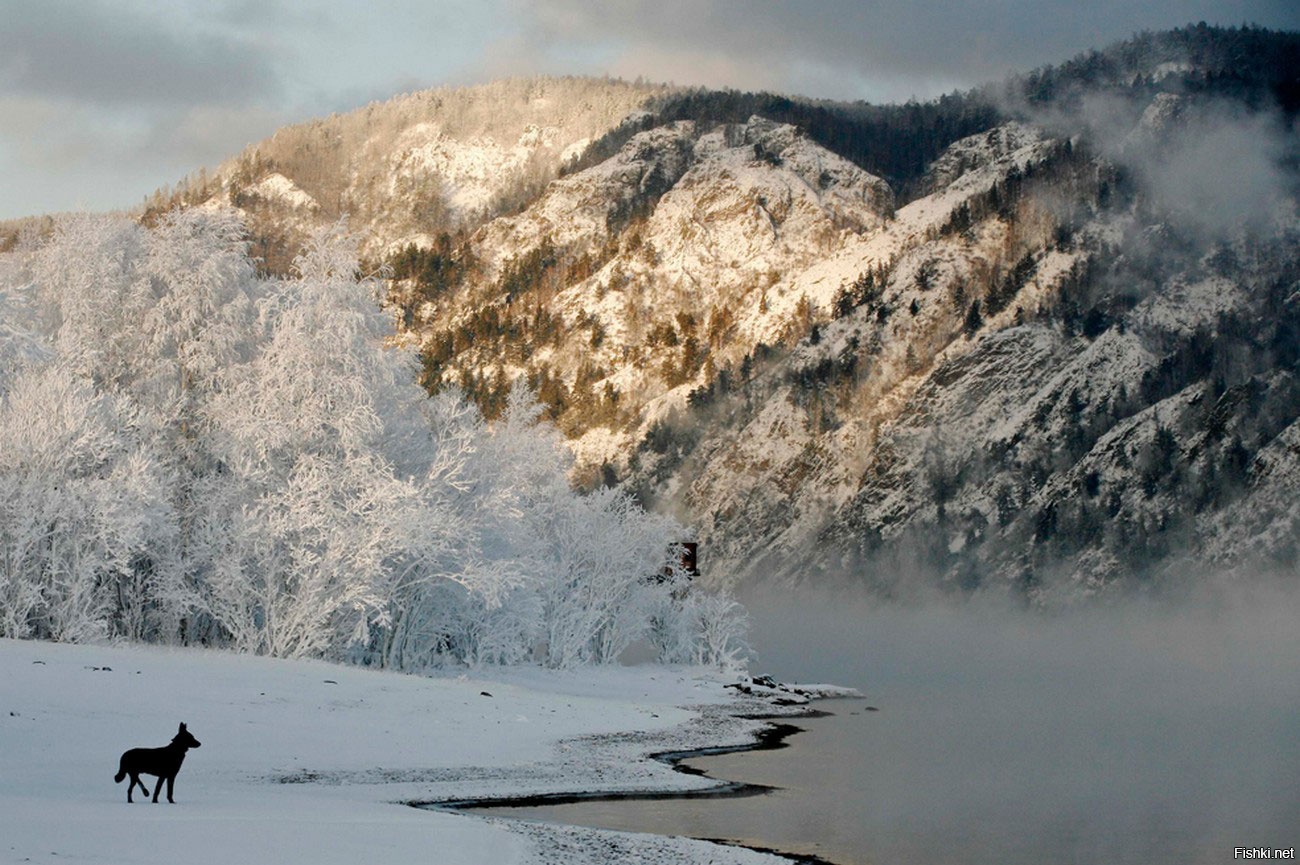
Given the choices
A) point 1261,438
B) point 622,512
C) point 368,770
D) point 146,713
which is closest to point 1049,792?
point 368,770

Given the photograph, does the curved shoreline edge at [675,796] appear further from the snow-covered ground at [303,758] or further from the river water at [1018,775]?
the river water at [1018,775]

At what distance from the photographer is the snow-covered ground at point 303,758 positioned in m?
19.4

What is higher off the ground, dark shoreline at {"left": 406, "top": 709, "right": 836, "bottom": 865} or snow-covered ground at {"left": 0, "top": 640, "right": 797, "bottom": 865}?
snow-covered ground at {"left": 0, "top": 640, "right": 797, "bottom": 865}

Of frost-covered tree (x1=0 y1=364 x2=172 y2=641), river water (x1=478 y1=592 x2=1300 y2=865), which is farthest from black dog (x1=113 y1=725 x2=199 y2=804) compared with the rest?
frost-covered tree (x1=0 y1=364 x2=172 y2=641)

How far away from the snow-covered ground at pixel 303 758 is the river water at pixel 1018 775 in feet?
11.2

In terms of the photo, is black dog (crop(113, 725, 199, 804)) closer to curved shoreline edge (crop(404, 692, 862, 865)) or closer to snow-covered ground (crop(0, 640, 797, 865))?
snow-covered ground (crop(0, 640, 797, 865))

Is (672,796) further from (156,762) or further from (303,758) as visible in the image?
(156,762)

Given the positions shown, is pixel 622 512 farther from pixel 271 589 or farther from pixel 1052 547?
pixel 1052 547

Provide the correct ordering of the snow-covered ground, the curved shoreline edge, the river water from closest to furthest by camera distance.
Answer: the snow-covered ground → the curved shoreline edge → the river water

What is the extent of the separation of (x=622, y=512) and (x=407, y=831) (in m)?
67.3

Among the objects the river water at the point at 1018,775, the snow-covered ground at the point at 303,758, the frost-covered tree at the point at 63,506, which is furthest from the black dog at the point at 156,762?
the frost-covered tree at the point at 63,506

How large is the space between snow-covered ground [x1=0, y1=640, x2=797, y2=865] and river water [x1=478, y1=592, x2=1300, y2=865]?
3421 mm

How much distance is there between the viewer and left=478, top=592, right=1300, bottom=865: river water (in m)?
28.0

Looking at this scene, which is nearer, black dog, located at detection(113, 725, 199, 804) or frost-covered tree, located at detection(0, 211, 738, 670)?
black dog, located at detection(113, 725, 199, 804)
